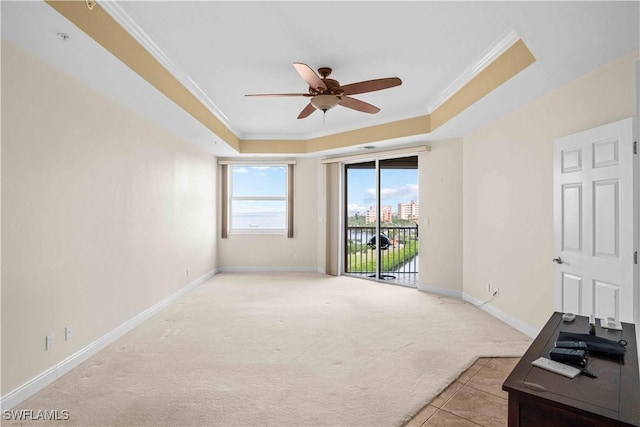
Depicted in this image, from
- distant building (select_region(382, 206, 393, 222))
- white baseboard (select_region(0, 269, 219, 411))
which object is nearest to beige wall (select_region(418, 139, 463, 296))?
distant building (select_region(382, 206, 393, 222))

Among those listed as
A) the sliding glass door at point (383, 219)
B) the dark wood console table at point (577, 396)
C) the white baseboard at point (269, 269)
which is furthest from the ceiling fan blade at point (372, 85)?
the white baseboard at point (269, 269)

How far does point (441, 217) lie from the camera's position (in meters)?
5.35

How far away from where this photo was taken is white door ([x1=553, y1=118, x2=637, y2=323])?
246 centimetres

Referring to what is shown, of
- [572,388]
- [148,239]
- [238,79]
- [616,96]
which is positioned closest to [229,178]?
[148,239]

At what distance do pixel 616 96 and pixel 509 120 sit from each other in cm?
132

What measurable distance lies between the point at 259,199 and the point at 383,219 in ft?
8.48

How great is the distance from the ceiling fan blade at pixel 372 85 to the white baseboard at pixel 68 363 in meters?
3.25

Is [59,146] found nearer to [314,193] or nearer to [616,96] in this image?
[616,96]

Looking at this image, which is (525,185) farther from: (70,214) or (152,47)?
(70,214)

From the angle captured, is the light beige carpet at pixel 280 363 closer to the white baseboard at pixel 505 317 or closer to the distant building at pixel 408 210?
the white baseboard at pixel 505 317

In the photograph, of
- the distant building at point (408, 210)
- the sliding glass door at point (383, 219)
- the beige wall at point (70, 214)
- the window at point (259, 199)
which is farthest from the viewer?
the window at point (259, 199)

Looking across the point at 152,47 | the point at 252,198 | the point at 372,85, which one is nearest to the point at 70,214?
the point at 152,47

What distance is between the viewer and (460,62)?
3373 millimetres

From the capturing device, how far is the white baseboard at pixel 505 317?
11.7 feet
